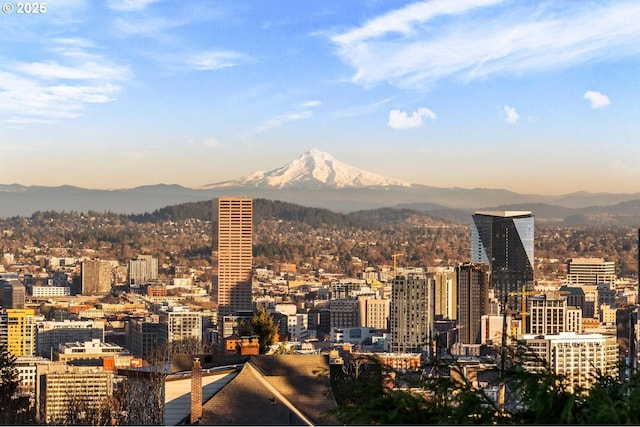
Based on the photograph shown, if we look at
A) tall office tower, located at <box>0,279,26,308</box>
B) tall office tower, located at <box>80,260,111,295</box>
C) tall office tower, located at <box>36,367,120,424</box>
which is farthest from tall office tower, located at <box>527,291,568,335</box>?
tall office tower, located at <box>80,260,111,295</box>

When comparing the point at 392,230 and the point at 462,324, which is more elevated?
the point at 392,230

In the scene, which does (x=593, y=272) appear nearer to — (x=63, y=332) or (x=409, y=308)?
(x=409, y=308)

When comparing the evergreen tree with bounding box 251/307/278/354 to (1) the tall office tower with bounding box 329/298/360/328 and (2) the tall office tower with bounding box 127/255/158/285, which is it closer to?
(1) the tall office tower with bounding box 329/298/360/328

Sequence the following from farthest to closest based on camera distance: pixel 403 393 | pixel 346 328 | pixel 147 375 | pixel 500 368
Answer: pixel 346 328, pixel 147 375, pixel 500 368, pixel 403 393

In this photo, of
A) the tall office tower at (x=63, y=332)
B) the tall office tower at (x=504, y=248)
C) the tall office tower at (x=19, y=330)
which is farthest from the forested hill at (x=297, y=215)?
the tall office tower at (x=19, y=330)

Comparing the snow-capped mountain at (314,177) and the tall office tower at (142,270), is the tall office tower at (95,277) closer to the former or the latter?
the tall office tower at (142,270)

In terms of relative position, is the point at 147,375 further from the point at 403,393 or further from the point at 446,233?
the point at 446,233

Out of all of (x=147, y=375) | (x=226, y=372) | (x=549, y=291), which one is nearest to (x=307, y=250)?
(x=549, y=291)
